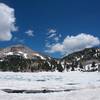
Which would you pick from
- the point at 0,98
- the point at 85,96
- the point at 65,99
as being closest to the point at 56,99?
the point at 65,99

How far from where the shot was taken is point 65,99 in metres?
19.3

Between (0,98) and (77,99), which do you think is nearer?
(77,99)

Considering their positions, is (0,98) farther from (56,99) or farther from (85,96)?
(85,96)

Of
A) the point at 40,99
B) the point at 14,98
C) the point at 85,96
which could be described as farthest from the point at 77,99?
the point at 14,98

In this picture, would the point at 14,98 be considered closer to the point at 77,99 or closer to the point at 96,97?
the point at 77,99

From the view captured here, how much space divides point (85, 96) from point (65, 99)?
5.01 feet

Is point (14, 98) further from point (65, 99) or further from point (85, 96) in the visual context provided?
point (85, 96)

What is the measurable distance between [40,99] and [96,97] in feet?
14.3

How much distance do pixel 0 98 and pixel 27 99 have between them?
7.92 ft

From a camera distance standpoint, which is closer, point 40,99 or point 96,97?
point 96,97

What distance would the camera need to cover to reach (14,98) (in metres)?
20.6

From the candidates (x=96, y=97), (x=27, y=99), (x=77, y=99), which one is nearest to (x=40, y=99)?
(x=27, y=99)

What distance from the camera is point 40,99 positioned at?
20078mm

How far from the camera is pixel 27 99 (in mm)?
20062
